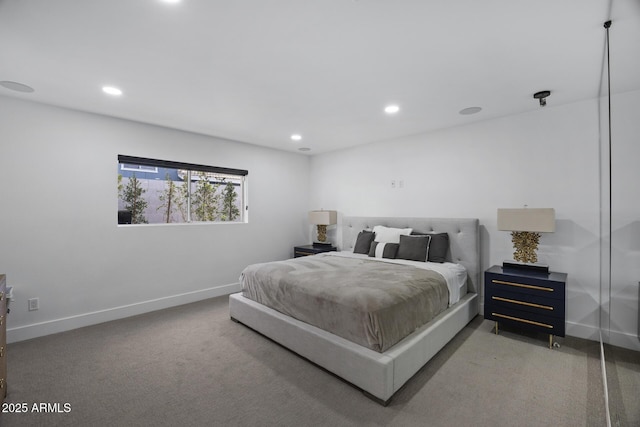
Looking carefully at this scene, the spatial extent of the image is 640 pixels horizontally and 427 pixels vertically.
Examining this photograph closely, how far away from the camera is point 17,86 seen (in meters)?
2.64

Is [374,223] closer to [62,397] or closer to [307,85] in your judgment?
[307,85]

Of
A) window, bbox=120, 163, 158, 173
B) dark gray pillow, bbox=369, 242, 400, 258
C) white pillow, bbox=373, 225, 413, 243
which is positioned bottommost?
dark gray pillow, bbox=369, 242, 400, 258

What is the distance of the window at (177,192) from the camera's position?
12.8 ft

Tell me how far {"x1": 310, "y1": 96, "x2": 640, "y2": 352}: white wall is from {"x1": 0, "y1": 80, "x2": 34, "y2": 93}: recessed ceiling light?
4181mm

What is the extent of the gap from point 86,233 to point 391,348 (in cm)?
354

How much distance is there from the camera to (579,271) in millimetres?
3020

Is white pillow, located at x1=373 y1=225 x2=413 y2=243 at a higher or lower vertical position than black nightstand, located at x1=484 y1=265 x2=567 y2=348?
higher

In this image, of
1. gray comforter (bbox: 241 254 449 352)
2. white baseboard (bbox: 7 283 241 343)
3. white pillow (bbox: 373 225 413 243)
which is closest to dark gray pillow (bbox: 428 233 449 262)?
white pillow (bbox: 373 225 413 243)

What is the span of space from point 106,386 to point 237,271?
2.59 m

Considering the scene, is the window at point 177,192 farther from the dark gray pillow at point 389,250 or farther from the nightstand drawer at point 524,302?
the nightstand drawer at point 524,302

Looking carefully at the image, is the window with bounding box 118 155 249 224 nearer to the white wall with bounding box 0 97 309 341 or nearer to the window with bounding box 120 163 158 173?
the window with bounding box 120 163 158 173

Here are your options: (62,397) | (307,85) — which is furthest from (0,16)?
(62,397)

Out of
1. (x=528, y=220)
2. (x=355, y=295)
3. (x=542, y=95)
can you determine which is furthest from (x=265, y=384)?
(x=542, y=95)

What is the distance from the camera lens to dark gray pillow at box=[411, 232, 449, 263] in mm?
3627
